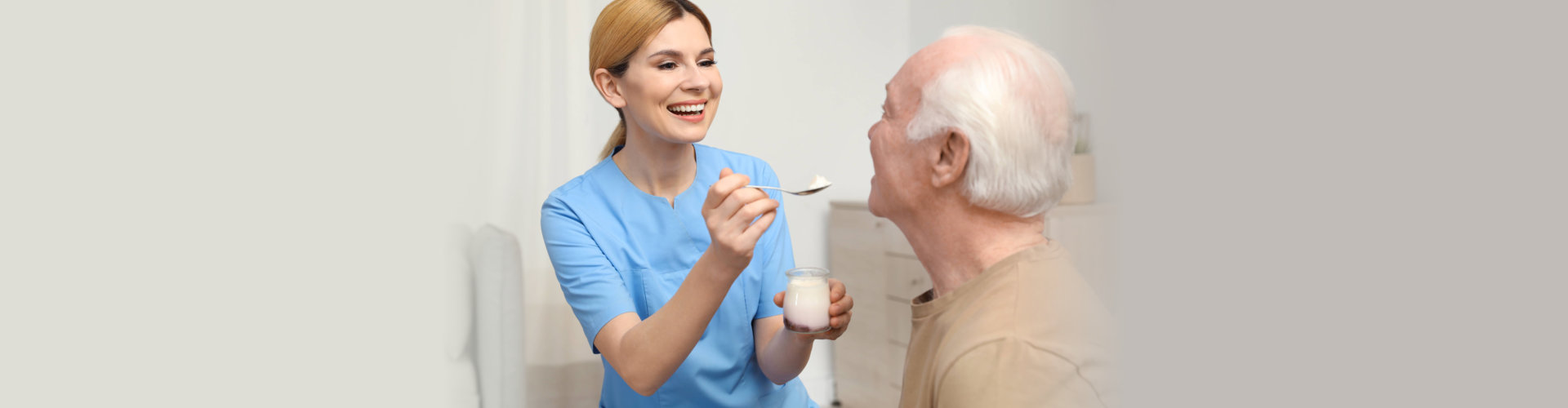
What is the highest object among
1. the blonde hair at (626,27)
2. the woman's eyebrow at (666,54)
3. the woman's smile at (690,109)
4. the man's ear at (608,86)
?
the blonde hair at (626,27)

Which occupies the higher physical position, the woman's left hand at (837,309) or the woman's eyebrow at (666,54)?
the woman's eyebrow at (666,54)

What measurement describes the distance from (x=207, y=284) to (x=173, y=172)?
8 centimetres

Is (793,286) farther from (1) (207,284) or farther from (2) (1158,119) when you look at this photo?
(1) (207,284)

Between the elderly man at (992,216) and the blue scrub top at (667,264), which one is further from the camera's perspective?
the blue scrub top at (667,264)

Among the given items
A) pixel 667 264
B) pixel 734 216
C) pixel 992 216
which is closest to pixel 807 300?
pixel 734 216

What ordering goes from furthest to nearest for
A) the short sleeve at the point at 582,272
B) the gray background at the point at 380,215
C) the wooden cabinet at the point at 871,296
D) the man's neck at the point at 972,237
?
the wooden cabinet at the point at 871,296 → the short sleeve at the point at 582,272 → the man's neck at the point at 972,237 → the gray background at the point at 380,215

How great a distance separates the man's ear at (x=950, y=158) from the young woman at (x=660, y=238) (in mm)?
304

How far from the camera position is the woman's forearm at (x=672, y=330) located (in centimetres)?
106

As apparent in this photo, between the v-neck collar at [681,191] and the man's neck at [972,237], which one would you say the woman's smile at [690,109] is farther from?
the man's neck at [972,237]

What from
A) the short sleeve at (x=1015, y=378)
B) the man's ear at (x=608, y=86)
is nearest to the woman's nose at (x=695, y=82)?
the man's ear at (x=608, y=86)

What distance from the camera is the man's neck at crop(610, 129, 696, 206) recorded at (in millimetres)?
1405

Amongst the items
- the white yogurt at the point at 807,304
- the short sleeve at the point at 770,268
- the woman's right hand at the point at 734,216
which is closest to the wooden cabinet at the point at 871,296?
the short sleeve at the point at 770,268

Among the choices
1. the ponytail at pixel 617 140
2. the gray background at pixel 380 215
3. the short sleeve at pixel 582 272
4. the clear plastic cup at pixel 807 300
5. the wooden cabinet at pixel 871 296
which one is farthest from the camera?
the wooden cabinet at pixel 871 296

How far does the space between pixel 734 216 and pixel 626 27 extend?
445 mm
